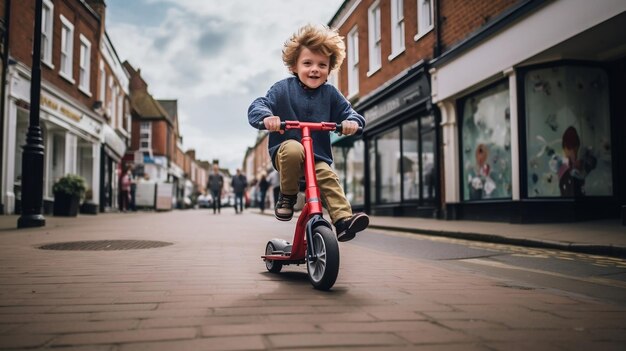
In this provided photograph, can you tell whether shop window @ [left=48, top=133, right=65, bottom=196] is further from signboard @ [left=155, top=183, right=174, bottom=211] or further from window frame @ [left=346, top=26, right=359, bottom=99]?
window frame @ [left=346, top=26, right=359, bottom=99]

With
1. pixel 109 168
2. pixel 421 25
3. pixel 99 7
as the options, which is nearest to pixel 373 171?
pixel 421 25

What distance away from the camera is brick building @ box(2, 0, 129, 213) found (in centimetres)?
1382

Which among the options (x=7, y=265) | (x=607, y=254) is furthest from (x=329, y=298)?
(x=607, y=254)

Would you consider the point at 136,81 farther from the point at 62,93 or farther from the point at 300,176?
the point at 300,176

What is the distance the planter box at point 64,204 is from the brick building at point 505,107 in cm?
892

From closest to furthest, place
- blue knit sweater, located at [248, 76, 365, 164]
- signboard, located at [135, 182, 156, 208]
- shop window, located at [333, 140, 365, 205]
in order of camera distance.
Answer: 1. blue knit sweater, located at [248, 76, 365, 164]
2. shop window, located at [333, 140, 365, 205]
3. signboard, located at [135, 182, 156, 208]

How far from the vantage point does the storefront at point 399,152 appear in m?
13.5

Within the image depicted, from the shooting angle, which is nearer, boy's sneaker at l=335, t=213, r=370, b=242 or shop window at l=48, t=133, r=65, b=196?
boy's sneaker at l=335, t=213, r=370, b=242

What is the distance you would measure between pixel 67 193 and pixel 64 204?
35 centimetres

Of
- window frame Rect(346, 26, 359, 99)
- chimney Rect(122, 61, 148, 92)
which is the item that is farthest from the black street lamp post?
chimney Rect(122, 61, 148, 92)

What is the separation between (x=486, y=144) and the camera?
37.3 feet

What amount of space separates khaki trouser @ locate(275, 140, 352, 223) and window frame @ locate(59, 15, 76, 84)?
16.6 m

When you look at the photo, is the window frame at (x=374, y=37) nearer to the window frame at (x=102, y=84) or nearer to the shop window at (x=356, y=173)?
the shop window at (x=356, y=173)

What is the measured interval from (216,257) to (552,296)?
2.89m
